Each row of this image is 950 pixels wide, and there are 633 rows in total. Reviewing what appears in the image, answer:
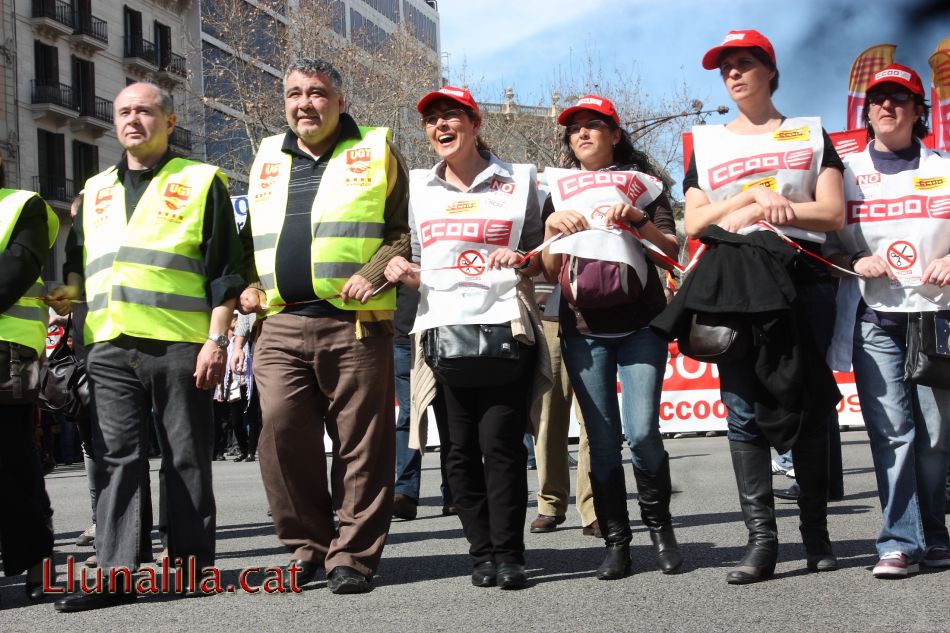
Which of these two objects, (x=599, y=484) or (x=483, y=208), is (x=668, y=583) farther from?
(x=483, y=208)

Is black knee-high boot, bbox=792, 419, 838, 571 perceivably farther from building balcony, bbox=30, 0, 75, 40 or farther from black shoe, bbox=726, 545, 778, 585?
building balcony, bbox=30, 0, 75, 40

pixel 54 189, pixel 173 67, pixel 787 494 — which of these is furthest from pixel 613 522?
pixel 173 67

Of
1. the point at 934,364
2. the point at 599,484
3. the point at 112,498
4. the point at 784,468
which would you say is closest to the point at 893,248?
the point at 934,364

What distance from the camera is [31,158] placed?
4275 cm

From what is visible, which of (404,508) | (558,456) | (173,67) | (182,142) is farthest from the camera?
(182,142)

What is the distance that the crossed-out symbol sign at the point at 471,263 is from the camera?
5.67 metres

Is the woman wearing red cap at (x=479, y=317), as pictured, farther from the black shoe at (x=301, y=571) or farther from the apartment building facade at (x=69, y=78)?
the apartment building facade at (x=69, y=78)

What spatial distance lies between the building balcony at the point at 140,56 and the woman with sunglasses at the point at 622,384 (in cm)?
4480

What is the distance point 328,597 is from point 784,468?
5.52 m

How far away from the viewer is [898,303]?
5512mm

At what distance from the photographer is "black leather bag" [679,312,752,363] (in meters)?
5.33

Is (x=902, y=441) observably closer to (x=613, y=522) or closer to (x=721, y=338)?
(x=721, y=338)

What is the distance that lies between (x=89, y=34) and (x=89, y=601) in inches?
1708

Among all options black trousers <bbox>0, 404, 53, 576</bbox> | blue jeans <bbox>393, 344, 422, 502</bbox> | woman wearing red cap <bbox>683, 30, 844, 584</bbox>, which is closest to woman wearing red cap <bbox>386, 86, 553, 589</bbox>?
woman wearing red cap <bbox>683, 30, 844, 584</bbox>
